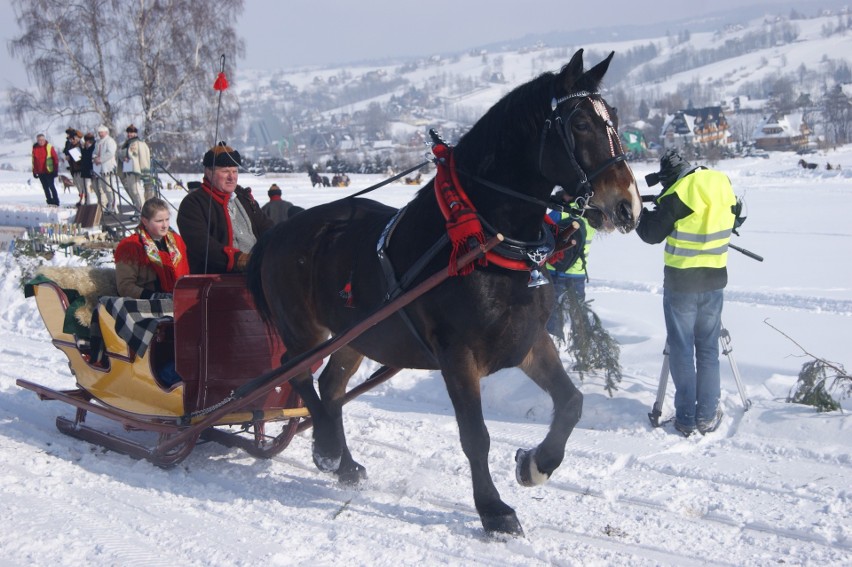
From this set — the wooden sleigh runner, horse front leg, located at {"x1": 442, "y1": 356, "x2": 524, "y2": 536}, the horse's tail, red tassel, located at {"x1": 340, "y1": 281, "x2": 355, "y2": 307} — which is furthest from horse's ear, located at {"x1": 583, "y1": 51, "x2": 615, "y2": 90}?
the wooden sleigh runner

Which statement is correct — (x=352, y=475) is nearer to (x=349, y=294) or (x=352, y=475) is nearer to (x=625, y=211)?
(x=349, y=294)

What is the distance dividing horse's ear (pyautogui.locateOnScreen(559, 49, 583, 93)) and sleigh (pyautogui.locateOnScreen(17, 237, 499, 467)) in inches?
82.0

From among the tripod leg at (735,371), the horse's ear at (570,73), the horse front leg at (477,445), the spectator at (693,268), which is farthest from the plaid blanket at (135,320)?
the tripod leg at (735,371)

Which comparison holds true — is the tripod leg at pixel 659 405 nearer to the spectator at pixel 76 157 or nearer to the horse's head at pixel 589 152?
the horse's head at pixel 589 152

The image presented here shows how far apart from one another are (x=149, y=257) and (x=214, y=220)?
515 mm

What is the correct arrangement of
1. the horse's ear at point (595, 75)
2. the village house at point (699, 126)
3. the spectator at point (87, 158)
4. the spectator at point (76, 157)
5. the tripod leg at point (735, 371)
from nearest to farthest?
the horse's ear at point (595, 75), the tripod leg at point (735, 371), the spectator at point (87, 158), the spectator at point (76, 157), the village house at point (699, 126)

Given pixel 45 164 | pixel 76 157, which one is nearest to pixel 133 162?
pixel 76 157

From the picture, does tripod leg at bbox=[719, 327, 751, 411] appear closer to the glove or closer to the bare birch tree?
the glove

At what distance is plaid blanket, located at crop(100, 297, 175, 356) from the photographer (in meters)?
5.35

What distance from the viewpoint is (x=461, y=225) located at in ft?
12.8

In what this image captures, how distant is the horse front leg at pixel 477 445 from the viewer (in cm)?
404

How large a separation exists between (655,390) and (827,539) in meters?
2.73

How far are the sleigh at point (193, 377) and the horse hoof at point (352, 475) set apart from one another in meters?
0.47

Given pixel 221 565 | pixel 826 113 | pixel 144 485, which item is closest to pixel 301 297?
pixel 144 485
